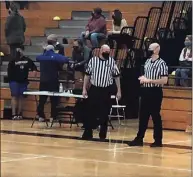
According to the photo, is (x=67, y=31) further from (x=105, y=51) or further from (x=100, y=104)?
(x=100, y=104)

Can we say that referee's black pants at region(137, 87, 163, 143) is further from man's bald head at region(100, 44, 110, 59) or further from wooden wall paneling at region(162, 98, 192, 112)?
wooden wall paneling at region(162, 98, 192, 112)

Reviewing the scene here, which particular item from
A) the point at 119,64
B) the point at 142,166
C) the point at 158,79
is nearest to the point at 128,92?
the point at 119,64

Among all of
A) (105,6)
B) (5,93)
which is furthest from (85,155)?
(105,6)

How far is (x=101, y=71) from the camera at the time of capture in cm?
1260

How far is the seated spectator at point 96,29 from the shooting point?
1727 cm

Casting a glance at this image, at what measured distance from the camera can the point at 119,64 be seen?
17625mm

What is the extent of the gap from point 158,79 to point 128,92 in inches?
222

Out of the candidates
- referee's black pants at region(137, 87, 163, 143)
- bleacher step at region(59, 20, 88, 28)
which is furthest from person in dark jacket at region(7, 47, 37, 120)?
referee's black pants at region(137, 87, 163, 143)

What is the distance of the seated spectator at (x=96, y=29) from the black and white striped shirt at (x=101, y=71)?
14.2 ft

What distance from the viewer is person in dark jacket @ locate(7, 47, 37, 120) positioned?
1658cm

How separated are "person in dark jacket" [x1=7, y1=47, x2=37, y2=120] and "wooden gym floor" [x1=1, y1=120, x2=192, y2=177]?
2.13 metres

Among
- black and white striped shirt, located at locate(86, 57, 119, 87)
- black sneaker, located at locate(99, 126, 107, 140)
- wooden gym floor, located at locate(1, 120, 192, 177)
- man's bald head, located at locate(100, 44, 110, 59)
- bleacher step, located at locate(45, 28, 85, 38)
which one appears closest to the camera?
wooden gym floor, located at locate(1, 120, 192, 177)

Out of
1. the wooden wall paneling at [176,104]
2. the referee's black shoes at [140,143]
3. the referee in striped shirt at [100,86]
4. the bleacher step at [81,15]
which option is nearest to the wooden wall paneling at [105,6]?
the bleacher step at [81,15]

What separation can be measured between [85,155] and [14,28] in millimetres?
8126
